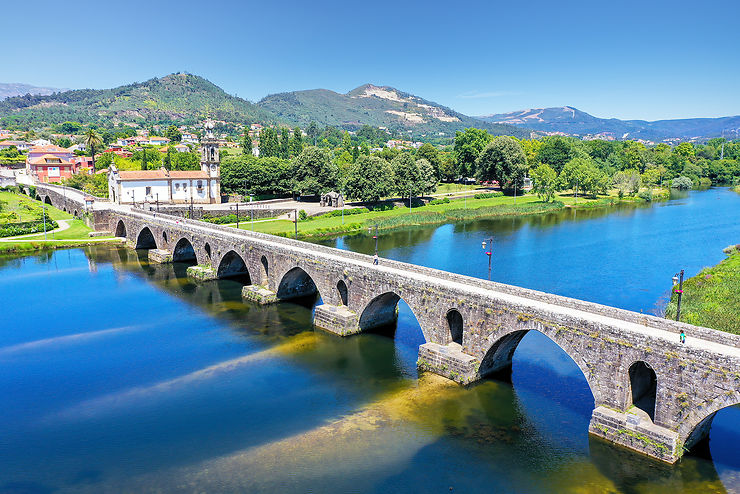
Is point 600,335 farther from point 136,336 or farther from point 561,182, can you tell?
point 561,182

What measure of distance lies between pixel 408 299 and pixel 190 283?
2778 cm

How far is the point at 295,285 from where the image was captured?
44188 millimetres

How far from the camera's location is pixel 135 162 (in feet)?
399

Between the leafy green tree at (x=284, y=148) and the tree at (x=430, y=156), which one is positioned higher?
the leafy green tree at (x=284, y=148)

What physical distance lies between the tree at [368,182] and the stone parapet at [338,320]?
5757 cm

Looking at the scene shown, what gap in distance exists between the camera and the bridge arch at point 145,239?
65312 mm

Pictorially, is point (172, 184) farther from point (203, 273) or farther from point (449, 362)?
point (449, 362)

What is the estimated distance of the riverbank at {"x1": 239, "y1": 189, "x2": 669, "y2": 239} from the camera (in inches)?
3024

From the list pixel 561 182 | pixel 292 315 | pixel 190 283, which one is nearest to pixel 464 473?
pixel 292 315

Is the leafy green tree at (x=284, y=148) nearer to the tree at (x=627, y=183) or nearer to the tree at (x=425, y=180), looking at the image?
the tree at (x=425, y=180)

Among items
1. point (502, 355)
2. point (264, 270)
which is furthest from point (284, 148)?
point (502, 355)

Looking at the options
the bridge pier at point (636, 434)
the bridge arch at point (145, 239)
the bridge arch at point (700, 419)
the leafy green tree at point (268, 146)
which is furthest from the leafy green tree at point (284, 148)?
the bridge arch at point (700, 419)

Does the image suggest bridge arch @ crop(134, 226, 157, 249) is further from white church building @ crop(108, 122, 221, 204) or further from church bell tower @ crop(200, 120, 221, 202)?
church bell tower @ crop(200, 120, 221, 202)

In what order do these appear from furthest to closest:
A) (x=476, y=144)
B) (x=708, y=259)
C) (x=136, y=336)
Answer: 1. (x=476, y=144)
2. (x=708, y=259)
3. (x=136, y=336)
